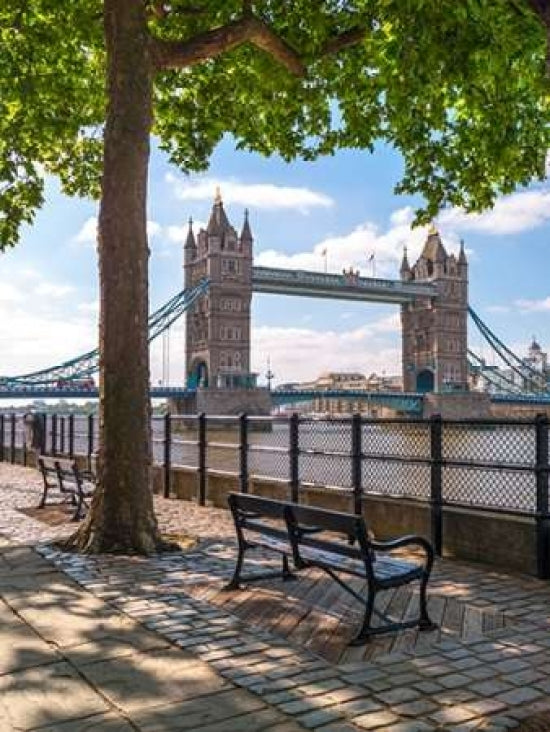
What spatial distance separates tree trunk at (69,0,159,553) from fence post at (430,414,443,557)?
260cm

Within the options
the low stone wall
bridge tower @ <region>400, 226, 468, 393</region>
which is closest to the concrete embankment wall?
the low stone wall

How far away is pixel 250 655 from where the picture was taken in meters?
4.31

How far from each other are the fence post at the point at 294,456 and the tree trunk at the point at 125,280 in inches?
87.5

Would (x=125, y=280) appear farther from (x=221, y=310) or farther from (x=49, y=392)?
(x=221, y=310)

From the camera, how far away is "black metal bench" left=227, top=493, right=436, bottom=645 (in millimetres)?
4562

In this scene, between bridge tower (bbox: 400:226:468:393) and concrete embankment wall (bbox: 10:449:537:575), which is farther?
bridge tower (bbox: 400:226:468:393)

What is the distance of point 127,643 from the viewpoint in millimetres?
4527

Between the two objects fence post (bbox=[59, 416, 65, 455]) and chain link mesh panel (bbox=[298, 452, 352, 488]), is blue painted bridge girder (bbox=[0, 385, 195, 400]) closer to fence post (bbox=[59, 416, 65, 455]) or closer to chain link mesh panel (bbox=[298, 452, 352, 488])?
fence post (bbox=[59, 416, 65, 455])

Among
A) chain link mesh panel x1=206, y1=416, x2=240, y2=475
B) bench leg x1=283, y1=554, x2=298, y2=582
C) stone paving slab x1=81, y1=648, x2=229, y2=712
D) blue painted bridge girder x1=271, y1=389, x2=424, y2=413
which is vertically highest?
blue painted bridge girder x1=271, y1=389, x2=424, y2=413

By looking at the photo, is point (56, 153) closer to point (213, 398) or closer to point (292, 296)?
point (213, 398)

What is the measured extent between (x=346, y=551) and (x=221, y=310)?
92163 mm

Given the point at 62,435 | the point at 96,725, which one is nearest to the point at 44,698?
the point at 96,725

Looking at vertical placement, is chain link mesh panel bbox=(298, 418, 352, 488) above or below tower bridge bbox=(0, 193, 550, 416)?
below

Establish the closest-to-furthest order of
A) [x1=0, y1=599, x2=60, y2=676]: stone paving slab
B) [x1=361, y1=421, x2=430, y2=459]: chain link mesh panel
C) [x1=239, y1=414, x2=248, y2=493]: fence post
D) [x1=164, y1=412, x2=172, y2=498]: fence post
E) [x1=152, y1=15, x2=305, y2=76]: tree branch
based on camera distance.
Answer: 1. [x1=0, y1=599, x2=60, y2=676]: stone paving slab
2. [x1=361, y1=421, x2=430, y2=459]: chain link mesh panel
3. [x1=152, y1=15, x2=305, y2=76]: tree branch
4. [x1=239, y1=414, x2=248, y2=493]: fence post
5. [x1=164, y1=412, x2=172, y2=498]: fence post
